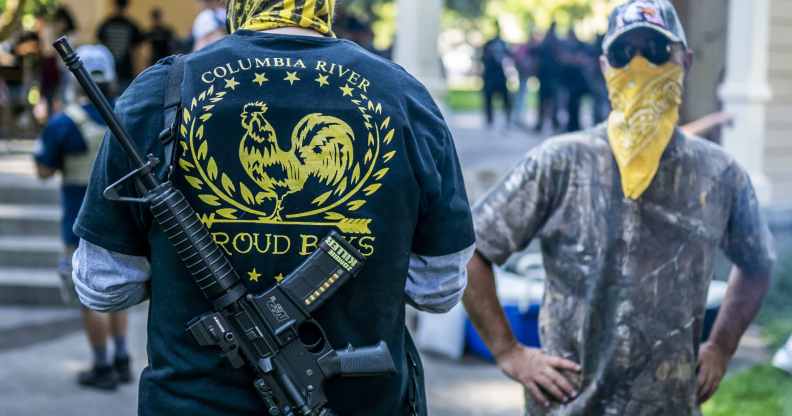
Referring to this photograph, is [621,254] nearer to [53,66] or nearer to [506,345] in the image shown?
[506,345]

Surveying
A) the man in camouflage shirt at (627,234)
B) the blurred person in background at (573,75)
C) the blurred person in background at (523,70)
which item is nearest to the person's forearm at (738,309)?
the man in camouflage shirt at (627,234)

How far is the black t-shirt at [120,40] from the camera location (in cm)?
1530

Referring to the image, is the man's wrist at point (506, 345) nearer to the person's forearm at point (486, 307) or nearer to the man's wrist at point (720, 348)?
the person's forearm at point (486, 307)

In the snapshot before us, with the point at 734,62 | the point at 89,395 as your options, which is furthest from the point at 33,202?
the point at 734,62

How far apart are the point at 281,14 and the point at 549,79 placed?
16728mm

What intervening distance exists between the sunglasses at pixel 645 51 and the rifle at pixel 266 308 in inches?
49.5

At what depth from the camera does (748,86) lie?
11.2 m

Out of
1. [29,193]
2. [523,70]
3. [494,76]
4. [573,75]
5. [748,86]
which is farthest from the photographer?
[523,70]

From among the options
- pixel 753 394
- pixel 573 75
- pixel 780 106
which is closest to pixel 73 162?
pixel 753 394

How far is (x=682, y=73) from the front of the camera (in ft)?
11.8

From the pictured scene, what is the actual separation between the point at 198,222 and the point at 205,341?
9.5 inches

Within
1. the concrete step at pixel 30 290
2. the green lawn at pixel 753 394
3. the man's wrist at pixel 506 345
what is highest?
the man's wrist at pixel 506 345

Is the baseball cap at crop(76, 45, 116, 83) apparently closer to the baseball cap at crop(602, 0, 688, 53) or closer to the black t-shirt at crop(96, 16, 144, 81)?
the baseball cap at crop(602, 0, 688, 53)

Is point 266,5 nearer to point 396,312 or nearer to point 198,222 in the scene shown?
point 198,222
